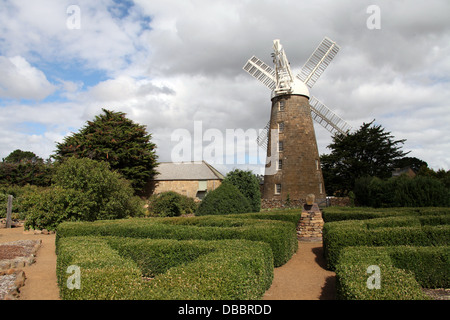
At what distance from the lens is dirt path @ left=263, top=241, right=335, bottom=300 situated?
668cm

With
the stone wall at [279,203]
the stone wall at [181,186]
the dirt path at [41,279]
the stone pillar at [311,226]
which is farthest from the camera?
the stone wall at [181,186]

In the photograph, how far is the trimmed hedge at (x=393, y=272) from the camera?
450 centimetres

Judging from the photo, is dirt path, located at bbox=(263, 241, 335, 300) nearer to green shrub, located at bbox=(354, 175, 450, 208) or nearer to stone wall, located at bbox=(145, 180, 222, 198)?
green shrub, located at bbox=(354, 175, 450, 208)

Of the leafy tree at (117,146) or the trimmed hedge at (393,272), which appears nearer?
the trimmed hedge at (393,272)

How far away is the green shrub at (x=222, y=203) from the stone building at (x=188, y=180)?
59.3 ft

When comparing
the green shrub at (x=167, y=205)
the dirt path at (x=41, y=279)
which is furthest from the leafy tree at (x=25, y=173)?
the dirt path at (x=41, y=279)

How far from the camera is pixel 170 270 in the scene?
211 inches

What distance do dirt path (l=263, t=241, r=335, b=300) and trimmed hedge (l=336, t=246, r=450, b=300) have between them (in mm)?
961

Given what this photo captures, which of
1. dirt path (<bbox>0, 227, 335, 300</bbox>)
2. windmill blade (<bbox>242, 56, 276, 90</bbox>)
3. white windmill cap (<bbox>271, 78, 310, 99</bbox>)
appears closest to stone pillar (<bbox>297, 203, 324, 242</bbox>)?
dirt path (<bbox>0, 227, 335, 300</bbox>)

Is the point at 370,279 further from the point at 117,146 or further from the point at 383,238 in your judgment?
the point at 117,146

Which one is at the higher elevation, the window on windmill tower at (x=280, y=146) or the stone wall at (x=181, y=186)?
the window on windmill tower at (x=280, y=146)

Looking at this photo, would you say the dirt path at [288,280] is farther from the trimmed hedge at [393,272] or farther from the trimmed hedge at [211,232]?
the trimmed hedge at [393,272]
